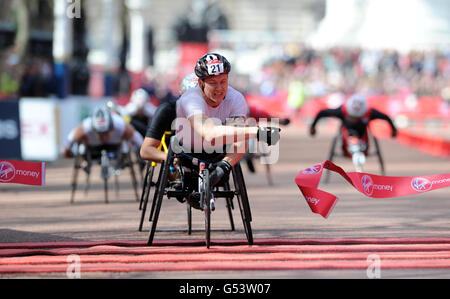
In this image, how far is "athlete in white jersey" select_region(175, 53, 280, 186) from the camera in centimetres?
876

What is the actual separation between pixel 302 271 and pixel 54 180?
37.5 feet

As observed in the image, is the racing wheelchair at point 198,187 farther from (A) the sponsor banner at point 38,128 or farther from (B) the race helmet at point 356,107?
(A) the sponsor banner at point 38,128

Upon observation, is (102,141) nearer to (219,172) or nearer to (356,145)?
(356,145)

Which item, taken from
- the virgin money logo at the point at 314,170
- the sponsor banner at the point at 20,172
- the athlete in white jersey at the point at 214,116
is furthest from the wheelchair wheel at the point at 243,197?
the sponsor banner at the point at 20,172

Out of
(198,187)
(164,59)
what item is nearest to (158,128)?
(198,187)

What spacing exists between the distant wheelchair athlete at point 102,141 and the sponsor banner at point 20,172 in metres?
4.80

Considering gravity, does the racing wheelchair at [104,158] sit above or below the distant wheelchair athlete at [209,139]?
A: below

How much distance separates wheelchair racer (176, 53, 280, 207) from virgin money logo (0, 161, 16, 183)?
1.51m

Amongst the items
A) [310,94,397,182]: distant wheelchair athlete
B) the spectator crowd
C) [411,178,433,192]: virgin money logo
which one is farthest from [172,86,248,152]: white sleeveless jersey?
the spectator crowd

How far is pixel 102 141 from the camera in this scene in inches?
579

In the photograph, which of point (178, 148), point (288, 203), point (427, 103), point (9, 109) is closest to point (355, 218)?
point (288, 203)

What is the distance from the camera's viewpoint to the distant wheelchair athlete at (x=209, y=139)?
28.8ft

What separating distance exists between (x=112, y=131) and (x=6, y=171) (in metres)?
5.10

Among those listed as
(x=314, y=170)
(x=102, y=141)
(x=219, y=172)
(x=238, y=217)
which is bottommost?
(x=238, y=217)
